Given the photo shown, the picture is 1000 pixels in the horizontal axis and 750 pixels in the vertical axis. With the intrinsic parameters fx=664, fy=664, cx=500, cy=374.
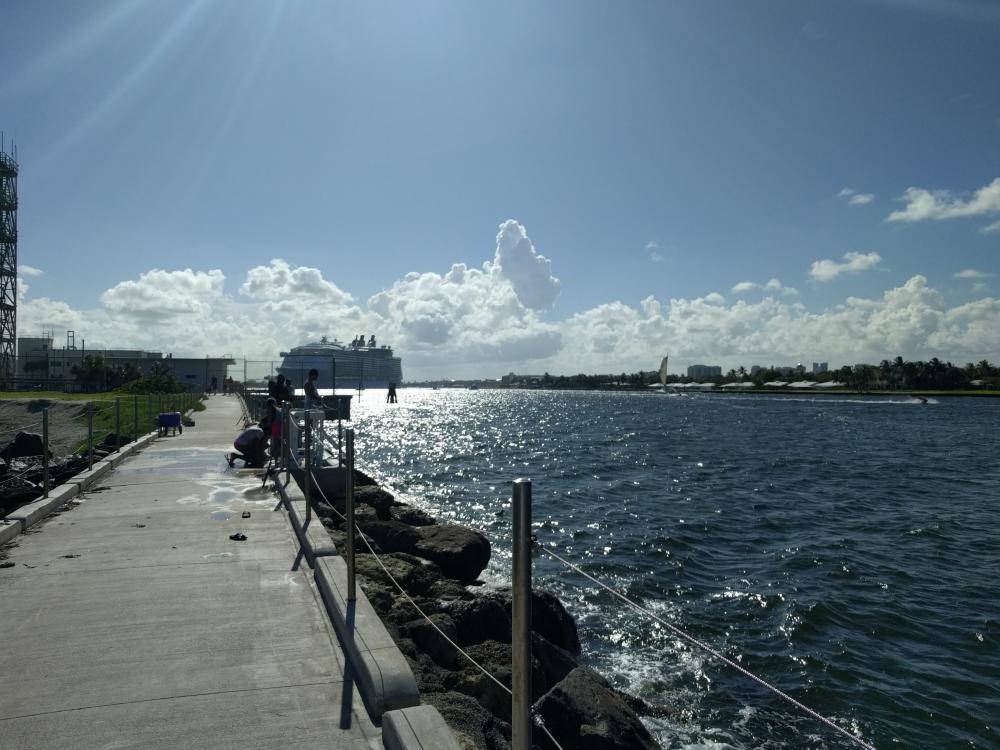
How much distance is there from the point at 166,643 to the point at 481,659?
104 inches

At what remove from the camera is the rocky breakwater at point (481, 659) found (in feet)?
15.9

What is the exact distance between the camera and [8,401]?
33500 millimetres

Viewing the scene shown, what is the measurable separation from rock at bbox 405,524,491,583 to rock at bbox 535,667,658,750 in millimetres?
4255

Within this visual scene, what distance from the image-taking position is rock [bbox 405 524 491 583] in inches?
389

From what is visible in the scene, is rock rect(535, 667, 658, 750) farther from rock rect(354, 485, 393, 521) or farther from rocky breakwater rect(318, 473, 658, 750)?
rock rect(354, 485, 393, 521)

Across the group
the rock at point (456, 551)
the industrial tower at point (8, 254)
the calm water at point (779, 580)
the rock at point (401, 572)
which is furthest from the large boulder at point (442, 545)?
the industrial tower at point (8, 254)

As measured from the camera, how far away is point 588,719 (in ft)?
17.4

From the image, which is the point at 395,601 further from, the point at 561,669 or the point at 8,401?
the point at 8,401

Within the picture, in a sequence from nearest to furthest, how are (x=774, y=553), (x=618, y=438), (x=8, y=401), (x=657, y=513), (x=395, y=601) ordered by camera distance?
1. (x=395, y=601)
2. (x=774, y=553)
3. (x=657, y=513)
4. (x=8, y=401)
5. (x=618, y=438)

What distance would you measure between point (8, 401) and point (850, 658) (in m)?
38.5

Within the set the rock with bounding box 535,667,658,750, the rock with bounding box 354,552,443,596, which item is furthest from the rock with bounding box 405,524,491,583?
the rock with bounding box 535,667,658,750

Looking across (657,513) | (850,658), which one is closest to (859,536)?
(657,513)

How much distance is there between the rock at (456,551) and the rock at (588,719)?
4.26 metres

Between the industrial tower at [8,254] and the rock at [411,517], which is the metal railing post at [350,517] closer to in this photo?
the rock at [411,517]
